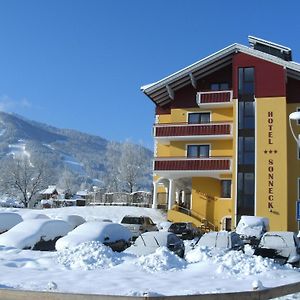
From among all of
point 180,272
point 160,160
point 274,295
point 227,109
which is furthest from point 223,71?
point 274,295

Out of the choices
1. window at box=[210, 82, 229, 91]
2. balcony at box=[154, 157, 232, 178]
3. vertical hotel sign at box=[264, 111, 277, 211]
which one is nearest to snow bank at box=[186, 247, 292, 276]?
vertical hotel sign at box=[264, 111, 277, 211]

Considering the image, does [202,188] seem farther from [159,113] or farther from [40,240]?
[40,240]

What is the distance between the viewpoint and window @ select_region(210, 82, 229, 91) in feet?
141

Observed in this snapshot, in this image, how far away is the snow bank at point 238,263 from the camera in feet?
44.7

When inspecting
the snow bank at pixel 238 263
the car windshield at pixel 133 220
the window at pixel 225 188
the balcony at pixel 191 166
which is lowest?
the snow bank at pixel 238 263

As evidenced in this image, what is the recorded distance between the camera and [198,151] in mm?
42531

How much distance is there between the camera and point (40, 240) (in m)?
19.2

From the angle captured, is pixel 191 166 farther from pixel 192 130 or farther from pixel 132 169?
pixel 132 169

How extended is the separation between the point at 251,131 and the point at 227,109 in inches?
126

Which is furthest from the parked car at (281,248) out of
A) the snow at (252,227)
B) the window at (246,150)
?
the window at (246,150)

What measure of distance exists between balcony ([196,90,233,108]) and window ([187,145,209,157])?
348cm

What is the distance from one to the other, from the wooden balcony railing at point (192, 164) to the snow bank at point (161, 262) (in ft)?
84.3

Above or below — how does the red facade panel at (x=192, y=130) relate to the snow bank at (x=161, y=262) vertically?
above

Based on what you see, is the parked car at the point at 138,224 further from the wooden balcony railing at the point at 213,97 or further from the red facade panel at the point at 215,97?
the red facade panel at the point at 215,97
